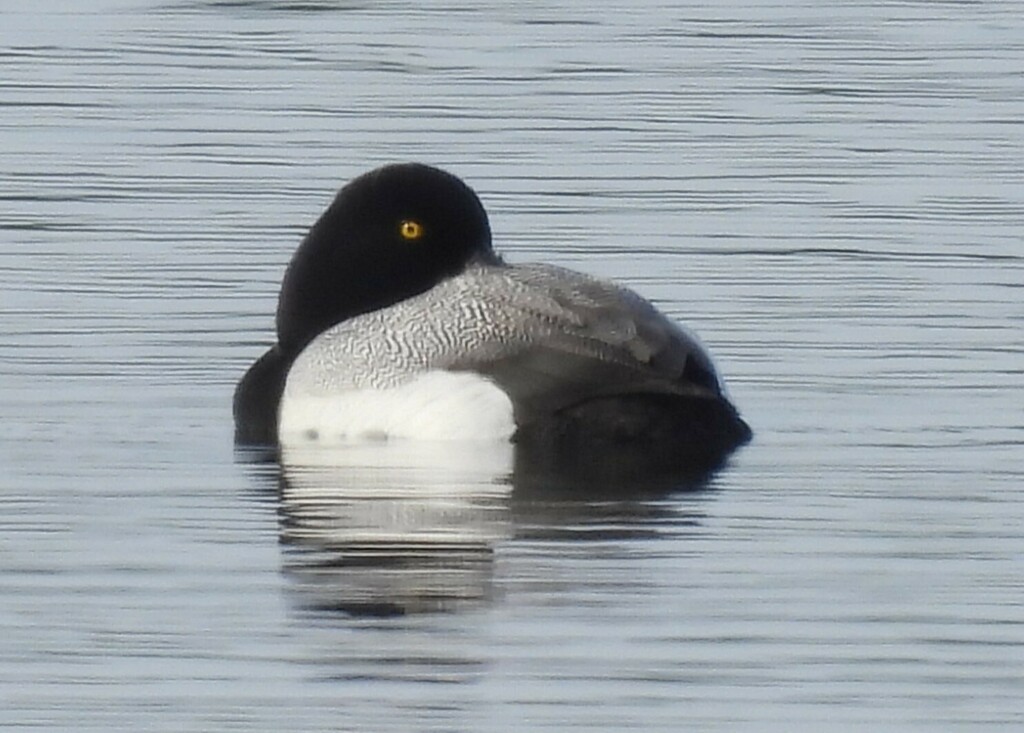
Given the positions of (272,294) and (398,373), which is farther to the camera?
(272,294)

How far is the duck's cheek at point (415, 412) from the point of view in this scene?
10117mm

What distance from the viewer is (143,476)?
9922 mm

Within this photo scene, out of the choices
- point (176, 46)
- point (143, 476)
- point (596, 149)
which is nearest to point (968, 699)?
point (143, 476)

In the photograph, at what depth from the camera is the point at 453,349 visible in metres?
10.2

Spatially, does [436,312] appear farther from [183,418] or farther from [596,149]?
[596,149]

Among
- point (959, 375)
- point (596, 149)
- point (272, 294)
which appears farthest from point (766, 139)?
point (959, 375)

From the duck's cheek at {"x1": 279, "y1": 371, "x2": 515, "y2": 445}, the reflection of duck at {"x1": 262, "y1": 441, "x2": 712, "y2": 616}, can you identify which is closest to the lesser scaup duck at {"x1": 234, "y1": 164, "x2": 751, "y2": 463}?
the duck's cheek at {"x1": 279, "y1": 371, "x2": 515, "y2": 445}

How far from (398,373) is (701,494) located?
1069mm

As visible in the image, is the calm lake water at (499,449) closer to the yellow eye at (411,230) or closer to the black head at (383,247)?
the black head at (383,247)

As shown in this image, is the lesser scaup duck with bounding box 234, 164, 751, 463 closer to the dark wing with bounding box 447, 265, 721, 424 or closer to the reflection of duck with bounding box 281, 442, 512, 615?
the dark wing with bounding box 447, 265, 721, 424

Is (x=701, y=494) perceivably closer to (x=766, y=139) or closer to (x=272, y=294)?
(x=272, y=294)

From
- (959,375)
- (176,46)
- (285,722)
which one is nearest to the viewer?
(285,722)

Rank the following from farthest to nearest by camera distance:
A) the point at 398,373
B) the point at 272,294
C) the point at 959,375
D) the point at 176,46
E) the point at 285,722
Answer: the point at 176,46, the point at 272,294, the point at 959,375, the point at 398,373, the point at 285,722

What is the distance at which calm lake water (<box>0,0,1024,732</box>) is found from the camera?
7.75 meters
